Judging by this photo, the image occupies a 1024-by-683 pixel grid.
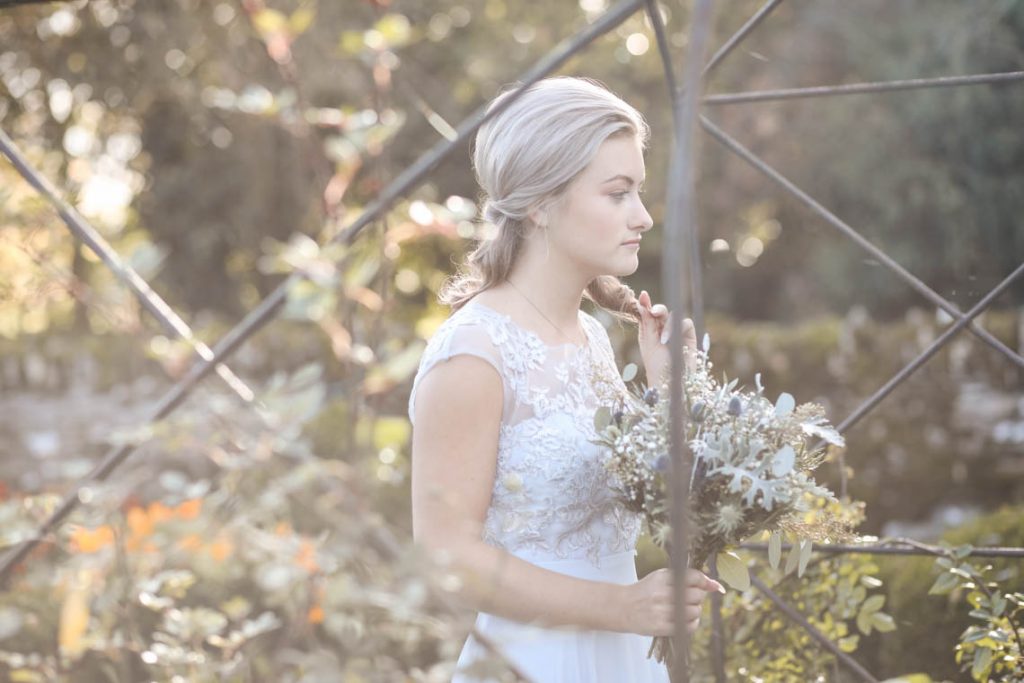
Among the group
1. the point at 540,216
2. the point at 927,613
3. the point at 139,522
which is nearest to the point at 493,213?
the point at 540,216

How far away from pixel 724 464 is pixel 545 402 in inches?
16.3

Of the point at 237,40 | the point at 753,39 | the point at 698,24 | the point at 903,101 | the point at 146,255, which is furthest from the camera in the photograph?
the point at 753,39

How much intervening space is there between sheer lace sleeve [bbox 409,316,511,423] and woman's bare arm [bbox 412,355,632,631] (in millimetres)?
30

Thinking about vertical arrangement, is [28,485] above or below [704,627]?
above

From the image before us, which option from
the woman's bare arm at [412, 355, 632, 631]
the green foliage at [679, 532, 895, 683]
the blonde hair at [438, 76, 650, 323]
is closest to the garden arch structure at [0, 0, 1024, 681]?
the blonde hair at [438, 76, 650, 323]

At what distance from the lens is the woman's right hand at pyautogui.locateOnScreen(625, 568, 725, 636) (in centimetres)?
164

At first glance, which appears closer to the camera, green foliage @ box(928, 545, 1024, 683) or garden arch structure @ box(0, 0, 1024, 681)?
garden arch structure @ box(0, 0, 1024, 681)

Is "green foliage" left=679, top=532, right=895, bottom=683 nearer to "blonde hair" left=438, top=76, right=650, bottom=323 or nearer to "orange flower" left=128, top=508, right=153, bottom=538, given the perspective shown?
"blonde hair" left=438, top=76, right=650, bottom=323

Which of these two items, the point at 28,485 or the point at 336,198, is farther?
the point at 28,485

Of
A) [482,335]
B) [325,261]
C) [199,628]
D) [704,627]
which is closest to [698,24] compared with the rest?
[325,261]

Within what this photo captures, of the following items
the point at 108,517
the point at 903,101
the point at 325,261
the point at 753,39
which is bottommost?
the point at 108,517

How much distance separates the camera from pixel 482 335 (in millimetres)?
1848

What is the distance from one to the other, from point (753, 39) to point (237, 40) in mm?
5700

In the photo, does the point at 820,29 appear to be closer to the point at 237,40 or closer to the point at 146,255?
the point at 237,40
